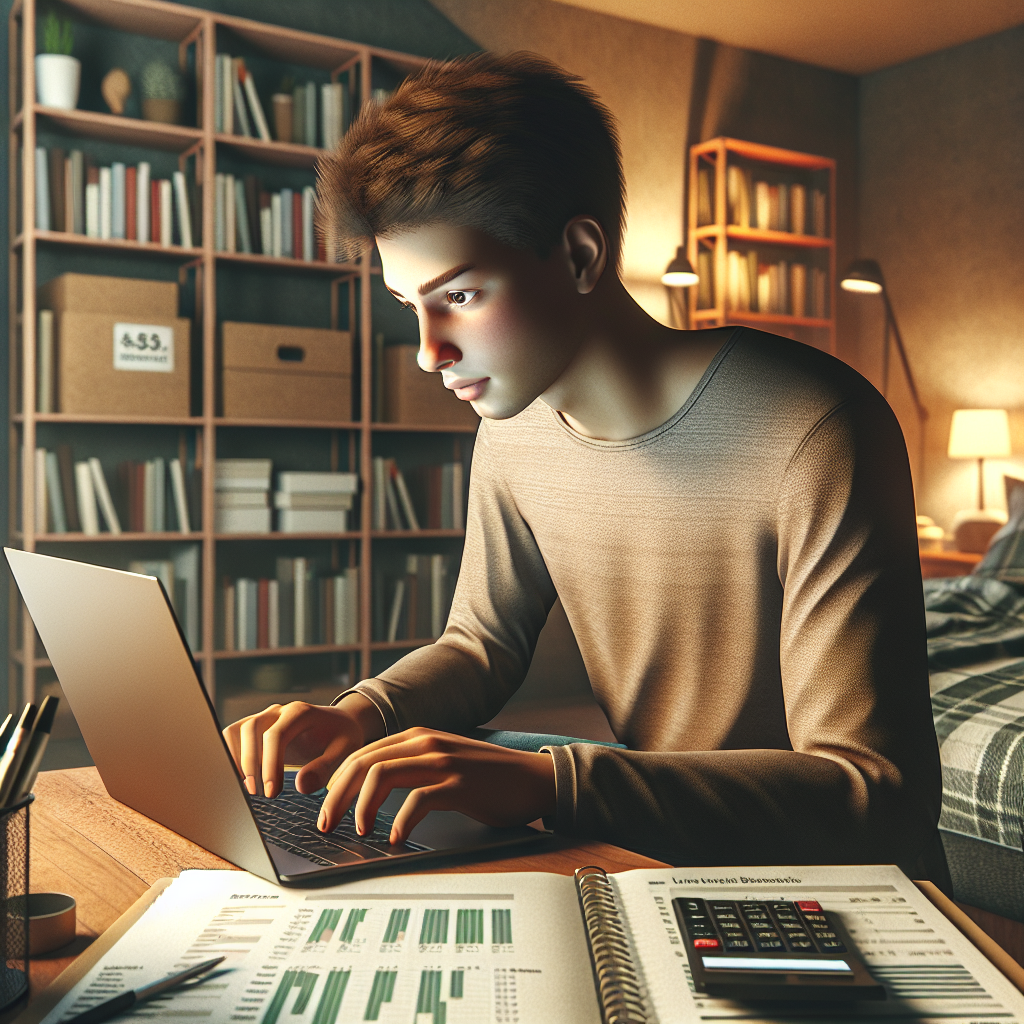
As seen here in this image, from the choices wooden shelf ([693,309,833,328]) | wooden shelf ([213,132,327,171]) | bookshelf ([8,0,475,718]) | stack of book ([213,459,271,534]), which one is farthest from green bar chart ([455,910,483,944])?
wooden shelf ([693,309,833,328])

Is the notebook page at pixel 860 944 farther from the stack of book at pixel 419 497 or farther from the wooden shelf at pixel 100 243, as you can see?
the stack of book at pixel 419 497

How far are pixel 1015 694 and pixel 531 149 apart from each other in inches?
64.0

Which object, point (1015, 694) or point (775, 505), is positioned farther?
point (1015, 694)

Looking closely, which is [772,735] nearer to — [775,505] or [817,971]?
[775,505]

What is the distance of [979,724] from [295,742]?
1.52 m

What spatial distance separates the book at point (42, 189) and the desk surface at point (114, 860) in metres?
2.64

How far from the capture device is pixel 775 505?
3.12 feet

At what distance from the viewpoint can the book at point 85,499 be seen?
3.15 m

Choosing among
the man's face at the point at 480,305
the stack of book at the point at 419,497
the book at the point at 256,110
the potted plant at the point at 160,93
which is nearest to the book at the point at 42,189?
the potted plant at the point at 160,93

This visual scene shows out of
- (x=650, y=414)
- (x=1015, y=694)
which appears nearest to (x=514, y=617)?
(x=650, y=414)

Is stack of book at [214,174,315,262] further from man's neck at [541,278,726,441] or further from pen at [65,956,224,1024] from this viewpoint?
pen at [65,956,224,1024]

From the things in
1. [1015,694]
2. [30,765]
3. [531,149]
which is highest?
[531,149]

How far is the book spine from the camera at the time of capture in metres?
3.16

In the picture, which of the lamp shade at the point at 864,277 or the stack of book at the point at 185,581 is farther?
the lamp shade at the point at 864,277
